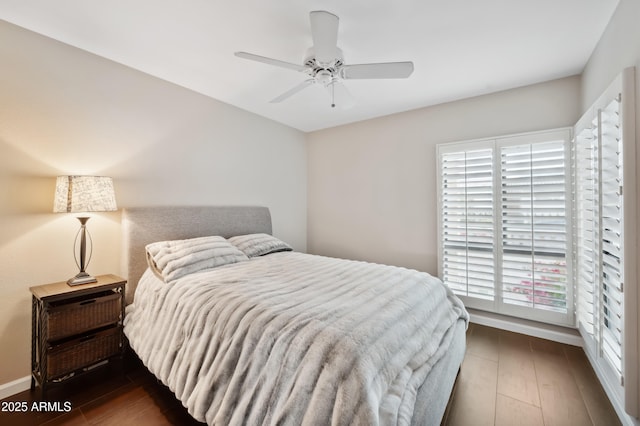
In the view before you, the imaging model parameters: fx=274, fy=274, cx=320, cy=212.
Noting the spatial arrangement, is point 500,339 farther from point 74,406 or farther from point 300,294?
point 74,406

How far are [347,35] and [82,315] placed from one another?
8.97 feet

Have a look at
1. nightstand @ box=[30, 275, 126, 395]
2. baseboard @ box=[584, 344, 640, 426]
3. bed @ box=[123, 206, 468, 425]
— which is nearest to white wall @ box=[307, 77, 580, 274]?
bed @ box=[123, 206, 468, 425]

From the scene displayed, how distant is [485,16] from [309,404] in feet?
8.06

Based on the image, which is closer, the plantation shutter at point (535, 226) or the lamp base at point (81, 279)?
the lamp base at point (81, 279)

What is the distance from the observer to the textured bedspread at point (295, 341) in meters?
1.09

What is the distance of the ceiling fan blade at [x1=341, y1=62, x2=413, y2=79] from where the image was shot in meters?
1.82

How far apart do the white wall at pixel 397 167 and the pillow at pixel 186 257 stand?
6.27 ft

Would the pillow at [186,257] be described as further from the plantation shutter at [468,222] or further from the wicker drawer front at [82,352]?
the plantation shutter at [468,222]

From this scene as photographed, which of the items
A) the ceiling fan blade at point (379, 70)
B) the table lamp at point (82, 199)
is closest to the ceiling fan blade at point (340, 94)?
the ceiling fan blade at point (379, 70)

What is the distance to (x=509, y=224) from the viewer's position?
111 inches

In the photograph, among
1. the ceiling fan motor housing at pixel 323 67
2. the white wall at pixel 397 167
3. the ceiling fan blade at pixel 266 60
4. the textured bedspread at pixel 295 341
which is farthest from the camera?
the white wall at pixel 397 167

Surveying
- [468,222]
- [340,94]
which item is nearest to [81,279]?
[340,94]

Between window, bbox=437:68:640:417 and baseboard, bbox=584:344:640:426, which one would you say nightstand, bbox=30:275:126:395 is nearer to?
window, bbox=437:68:640:417

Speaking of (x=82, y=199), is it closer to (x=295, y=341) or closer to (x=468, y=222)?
(x=295, y=341)
